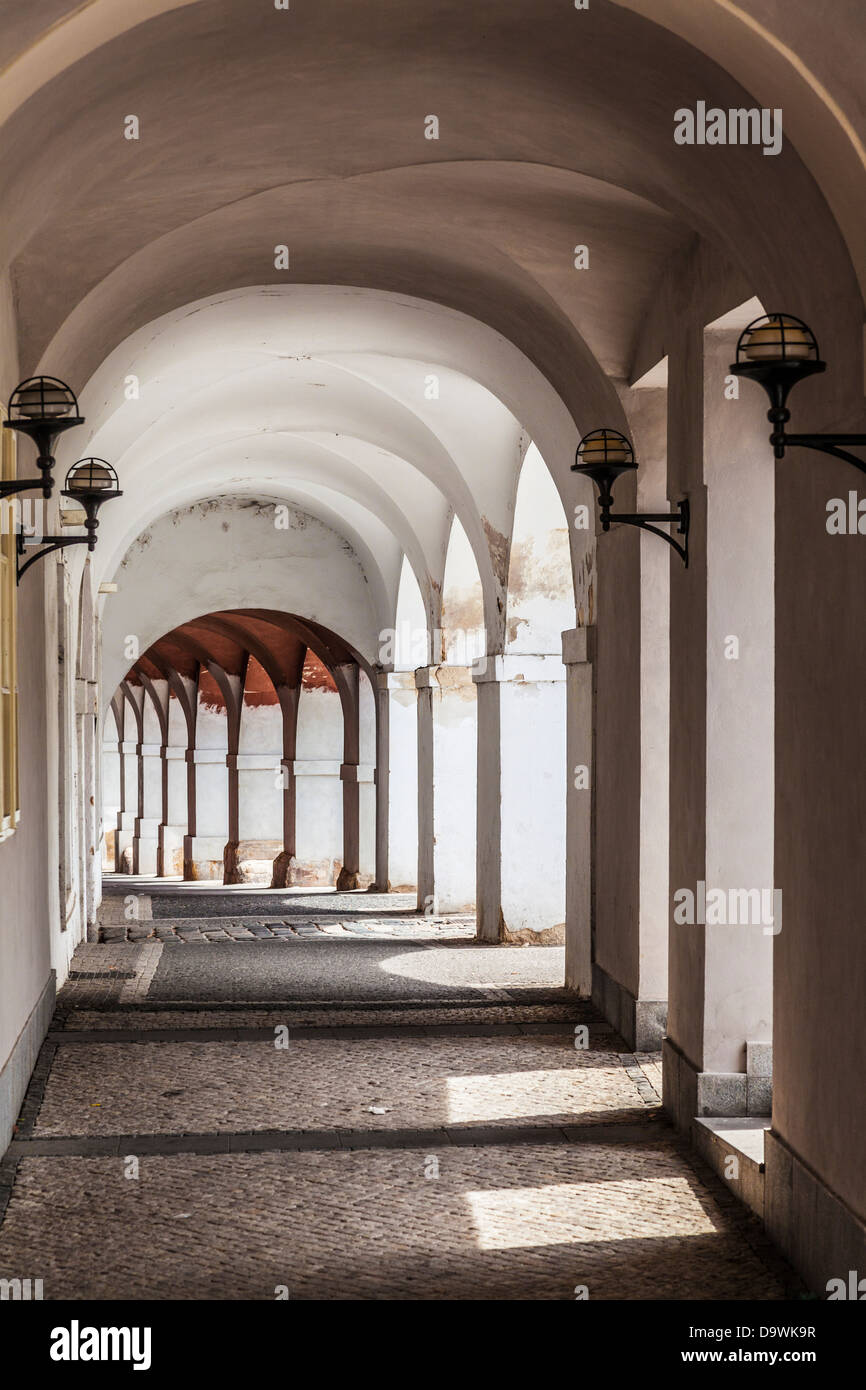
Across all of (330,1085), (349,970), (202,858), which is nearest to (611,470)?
(330,1085)

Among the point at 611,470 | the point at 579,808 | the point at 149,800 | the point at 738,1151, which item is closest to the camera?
the point at 738,1151

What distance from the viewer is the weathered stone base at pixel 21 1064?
6762 mm

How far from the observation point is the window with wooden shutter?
612 cm

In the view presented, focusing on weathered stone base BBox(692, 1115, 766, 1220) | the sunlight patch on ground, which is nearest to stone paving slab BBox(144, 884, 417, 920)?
weathered stone base BBox(692, 1115, 766, 1220)

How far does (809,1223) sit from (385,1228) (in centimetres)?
160

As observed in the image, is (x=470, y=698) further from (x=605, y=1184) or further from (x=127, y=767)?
(x=127, y=767)

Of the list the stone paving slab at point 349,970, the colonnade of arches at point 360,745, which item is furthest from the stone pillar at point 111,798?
the stone paving slab at point 349,970

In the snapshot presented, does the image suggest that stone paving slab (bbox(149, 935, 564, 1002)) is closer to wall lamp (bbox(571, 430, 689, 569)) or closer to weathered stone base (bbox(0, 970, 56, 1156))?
weathered stone base (bbox(0, 970, 56, 1156))

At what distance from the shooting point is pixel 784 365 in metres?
4.76

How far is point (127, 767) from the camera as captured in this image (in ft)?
127

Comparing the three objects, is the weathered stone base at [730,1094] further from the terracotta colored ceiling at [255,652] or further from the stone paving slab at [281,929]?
the terracotta colored ceiling at [255,652]

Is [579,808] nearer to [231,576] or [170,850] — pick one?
[231,576]

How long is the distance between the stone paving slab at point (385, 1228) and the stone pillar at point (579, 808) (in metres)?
3.52

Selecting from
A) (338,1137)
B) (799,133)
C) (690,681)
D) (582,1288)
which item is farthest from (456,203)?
(582,1288)
